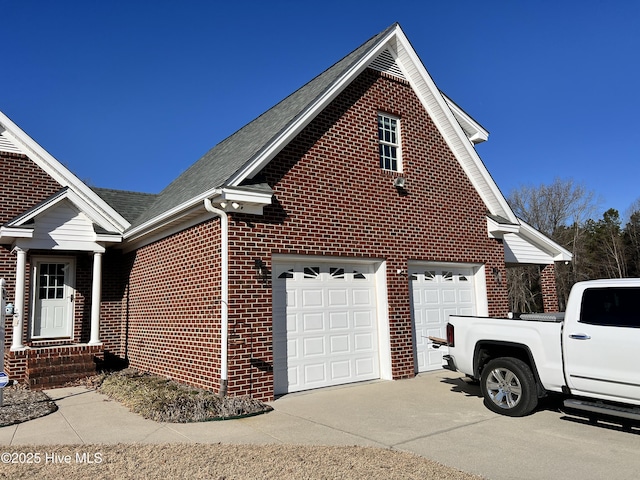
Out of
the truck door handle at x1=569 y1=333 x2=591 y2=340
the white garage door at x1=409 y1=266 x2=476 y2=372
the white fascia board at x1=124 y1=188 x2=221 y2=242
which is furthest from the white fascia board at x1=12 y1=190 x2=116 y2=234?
the truck door handle at x1=569 y1=333 x2=591 y2=340

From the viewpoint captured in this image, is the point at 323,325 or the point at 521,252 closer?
the point at 323,325

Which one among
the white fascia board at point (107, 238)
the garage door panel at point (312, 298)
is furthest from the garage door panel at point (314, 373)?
the white fascia board at point (107, 238)

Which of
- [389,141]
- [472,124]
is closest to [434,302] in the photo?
[389,141]

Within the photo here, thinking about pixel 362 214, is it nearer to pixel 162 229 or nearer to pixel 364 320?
pixel 364 320

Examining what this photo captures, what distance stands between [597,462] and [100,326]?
11538 mm

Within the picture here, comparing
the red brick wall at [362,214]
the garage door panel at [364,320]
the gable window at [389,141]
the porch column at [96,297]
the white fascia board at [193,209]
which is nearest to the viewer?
the white fascia board at [193,209]

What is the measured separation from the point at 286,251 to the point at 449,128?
5874mm

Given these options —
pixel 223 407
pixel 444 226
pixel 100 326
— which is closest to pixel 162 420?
pixel 223 407

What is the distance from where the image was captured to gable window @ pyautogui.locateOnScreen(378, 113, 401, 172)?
452 inches

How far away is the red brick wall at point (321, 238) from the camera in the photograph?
28.6 ft

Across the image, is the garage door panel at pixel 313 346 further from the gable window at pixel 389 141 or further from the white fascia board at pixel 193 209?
the gable window at pixel 389 141

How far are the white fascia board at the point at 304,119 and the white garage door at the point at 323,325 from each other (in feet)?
6.18

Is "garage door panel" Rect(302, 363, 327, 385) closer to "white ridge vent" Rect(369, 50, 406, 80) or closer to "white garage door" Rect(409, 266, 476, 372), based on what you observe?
"white garage door" Rect(409, 266, 476, 372)

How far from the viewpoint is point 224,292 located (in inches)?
332
